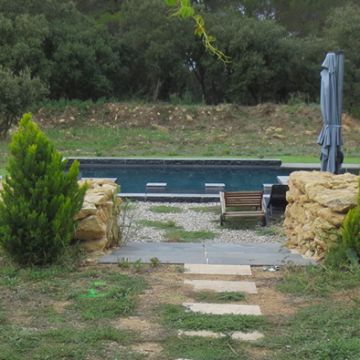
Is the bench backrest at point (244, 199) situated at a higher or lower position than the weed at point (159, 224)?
higher

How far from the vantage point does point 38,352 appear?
307 cm

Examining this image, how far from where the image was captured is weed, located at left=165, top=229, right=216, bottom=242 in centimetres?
832

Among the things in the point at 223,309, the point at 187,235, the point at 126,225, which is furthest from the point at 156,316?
the point at 126,225

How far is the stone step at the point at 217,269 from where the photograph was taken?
4.90 metres

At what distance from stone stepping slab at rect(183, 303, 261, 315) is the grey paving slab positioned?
4.34 feet

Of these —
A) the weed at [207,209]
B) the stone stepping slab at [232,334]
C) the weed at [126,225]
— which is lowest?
the weed at [207,209]

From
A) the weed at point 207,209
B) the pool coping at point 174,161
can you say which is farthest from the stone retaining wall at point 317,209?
the pool coping at point 174,161

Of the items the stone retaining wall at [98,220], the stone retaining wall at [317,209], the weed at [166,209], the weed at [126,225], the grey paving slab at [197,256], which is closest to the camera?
the grey paving slab at [197,256]

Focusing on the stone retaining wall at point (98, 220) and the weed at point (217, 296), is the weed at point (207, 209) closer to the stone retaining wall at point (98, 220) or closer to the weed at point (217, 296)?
the stone retaining wall at point (98, 220)

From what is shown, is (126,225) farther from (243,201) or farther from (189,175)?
(189,175)

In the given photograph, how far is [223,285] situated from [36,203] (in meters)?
1.60

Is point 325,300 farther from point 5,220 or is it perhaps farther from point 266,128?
point 266,128

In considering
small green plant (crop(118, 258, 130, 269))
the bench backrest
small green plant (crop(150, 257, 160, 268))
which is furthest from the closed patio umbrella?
small green plant (crop(118, 258, 130, 269))

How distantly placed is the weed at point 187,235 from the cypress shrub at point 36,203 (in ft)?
10.6
